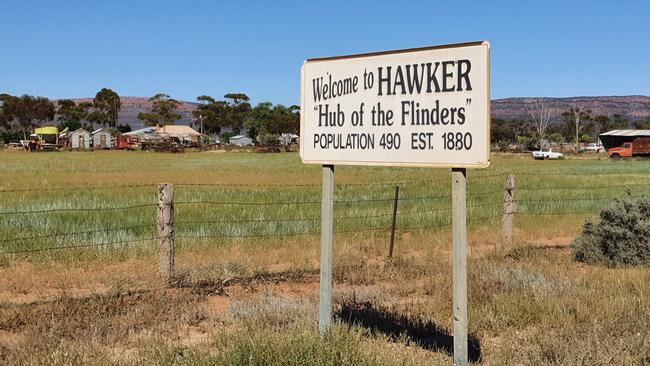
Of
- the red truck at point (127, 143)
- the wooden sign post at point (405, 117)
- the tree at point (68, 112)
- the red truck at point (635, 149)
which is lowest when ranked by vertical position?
the wooden sign post at point (405, 117)

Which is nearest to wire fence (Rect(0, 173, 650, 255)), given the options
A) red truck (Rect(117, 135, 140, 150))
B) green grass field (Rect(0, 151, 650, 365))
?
green grass field (Rect(0, 151, 650, 365))

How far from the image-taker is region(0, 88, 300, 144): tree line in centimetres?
12379

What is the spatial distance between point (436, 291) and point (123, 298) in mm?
3435

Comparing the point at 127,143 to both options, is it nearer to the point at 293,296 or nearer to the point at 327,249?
the point at 293,296

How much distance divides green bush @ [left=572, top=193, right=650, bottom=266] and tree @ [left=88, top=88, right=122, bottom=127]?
141 m

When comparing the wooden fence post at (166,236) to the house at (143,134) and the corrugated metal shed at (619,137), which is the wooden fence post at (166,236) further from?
the house at (143,134)

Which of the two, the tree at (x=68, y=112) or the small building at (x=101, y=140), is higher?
the tree at (x=68, y=112)

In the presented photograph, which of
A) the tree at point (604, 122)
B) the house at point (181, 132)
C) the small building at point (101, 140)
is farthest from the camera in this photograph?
the tree at point (604, 122)

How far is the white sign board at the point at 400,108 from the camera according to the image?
4176mm

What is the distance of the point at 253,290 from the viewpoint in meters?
7.79

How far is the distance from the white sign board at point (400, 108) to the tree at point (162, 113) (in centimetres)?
14339

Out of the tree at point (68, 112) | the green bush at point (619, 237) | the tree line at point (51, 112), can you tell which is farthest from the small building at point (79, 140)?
the green bush at point (619, 237)

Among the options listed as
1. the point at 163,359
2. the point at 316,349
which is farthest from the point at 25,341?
the point at 316,349

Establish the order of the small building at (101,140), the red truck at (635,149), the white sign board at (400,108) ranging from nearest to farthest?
the white sign board at (400,108), the red truck at (635,149), the small building at (101,140)
